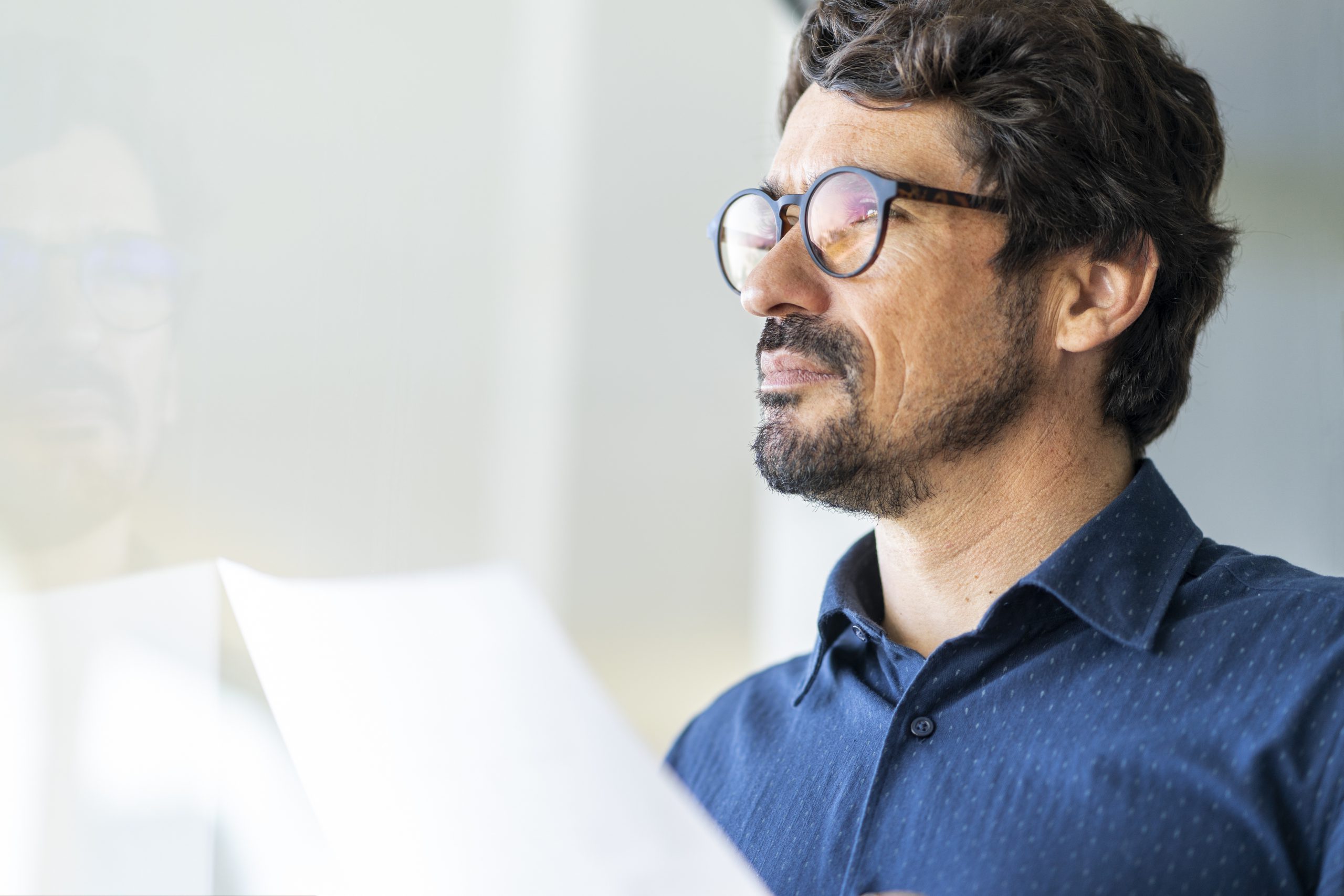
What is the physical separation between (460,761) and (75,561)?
0.39m

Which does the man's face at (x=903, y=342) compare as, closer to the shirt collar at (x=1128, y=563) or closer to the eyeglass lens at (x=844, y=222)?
the eyeglass lens at (x=844, y=222)

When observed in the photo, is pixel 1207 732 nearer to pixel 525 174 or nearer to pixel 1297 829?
pixel 1297 829

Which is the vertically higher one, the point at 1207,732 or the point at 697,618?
the point at 1207,732

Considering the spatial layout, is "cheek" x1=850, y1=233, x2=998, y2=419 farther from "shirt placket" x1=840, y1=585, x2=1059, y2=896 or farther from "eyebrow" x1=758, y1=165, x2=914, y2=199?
"shirt placket" x1=840, y1=585, x2=1059, y2=896

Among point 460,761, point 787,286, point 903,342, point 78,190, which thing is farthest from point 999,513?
point 78,190

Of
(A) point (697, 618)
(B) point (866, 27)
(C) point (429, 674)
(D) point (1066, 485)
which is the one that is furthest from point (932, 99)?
(A) point (697, 618)

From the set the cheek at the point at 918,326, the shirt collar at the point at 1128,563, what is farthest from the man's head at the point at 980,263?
the shirt collar at the point at 1128,563

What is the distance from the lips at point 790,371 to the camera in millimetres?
1101

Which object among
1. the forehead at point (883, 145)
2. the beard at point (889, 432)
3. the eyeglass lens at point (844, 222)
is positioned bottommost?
the beard at point (889, 432)

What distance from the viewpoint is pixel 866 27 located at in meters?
1.18

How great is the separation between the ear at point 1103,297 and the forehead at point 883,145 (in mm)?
174

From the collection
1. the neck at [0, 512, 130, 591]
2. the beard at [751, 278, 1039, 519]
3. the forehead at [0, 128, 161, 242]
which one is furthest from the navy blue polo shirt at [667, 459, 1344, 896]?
the forehead at [0, 128, 161, 242]

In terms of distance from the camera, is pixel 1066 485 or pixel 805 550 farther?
pixel 805 550

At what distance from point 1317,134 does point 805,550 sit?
3.36 feet
